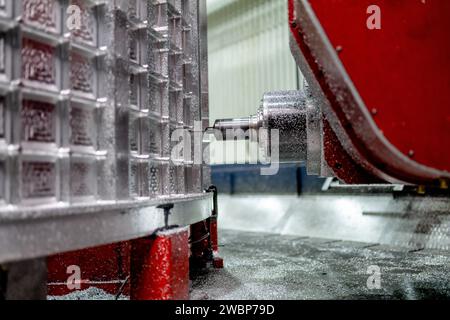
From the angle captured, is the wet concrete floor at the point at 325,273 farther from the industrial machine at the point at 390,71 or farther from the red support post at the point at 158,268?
the industrial machine at the point at 390,71

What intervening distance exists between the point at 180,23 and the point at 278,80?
3.64m

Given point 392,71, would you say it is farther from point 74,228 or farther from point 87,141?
point 74,228

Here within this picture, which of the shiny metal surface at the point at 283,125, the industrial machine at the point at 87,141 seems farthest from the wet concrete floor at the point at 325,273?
the shiny metal surface at the point at 283,125

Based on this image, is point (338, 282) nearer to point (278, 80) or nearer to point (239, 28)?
point (278, 80)

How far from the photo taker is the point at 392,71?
1.55m

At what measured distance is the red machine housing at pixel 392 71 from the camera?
5.03 feet

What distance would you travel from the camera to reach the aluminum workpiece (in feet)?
3.63

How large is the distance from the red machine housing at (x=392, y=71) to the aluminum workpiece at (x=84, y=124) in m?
0.66

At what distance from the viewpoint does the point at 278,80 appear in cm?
562

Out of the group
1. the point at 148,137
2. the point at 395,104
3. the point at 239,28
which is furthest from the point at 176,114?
the point at 239,28

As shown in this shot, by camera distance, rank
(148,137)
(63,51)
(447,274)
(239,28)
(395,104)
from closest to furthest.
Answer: (63,51)
(395,104)
(148,137)
(447,274)
(239,28)

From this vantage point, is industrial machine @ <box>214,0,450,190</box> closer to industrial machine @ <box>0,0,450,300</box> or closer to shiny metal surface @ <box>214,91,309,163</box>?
industrial machine @ <box>0,0,450,300</box>

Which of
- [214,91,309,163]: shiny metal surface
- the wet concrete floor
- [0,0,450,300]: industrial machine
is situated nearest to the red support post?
[0,0,450,300]: industrial machine

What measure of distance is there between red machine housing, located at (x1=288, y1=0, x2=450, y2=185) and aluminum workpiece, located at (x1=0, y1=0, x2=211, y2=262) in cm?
66
